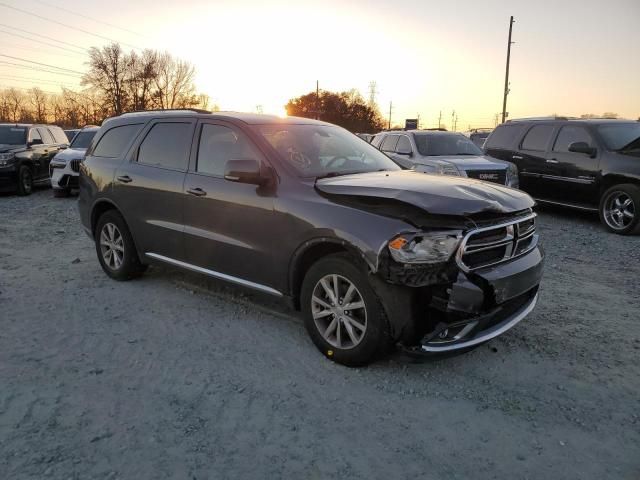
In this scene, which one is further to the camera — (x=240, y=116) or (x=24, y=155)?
(x=24, y=155)

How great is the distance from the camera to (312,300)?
145 inches

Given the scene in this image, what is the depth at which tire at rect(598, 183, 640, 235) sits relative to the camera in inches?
319

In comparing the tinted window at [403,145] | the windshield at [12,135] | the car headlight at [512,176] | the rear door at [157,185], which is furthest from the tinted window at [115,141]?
the windshield at [12,135]

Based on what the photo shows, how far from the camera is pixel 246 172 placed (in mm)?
3879

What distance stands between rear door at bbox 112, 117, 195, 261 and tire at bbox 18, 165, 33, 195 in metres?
9.57

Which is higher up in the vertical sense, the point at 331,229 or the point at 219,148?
the point at 219,148

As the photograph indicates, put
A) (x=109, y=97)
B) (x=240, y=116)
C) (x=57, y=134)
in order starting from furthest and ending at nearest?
1. (x=109, y=97)
2. (x=57, y=134)
3. (x=240, y=116)

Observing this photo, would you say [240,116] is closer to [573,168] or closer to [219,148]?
[219,148]

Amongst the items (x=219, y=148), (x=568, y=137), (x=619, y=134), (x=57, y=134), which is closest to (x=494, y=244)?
(x=219, y=148)

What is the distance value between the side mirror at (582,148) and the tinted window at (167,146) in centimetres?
706

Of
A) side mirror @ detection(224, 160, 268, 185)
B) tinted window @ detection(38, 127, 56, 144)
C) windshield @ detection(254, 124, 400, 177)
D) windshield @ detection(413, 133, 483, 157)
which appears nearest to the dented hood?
windshield @ detection(254, 124, 400, 177)

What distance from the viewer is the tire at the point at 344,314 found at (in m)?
3.32

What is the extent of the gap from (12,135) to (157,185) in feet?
36.8

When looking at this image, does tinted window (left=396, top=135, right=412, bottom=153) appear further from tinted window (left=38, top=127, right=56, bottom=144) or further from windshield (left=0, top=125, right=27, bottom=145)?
tinted window (left=38, top=127, right=56, bottom=144)
